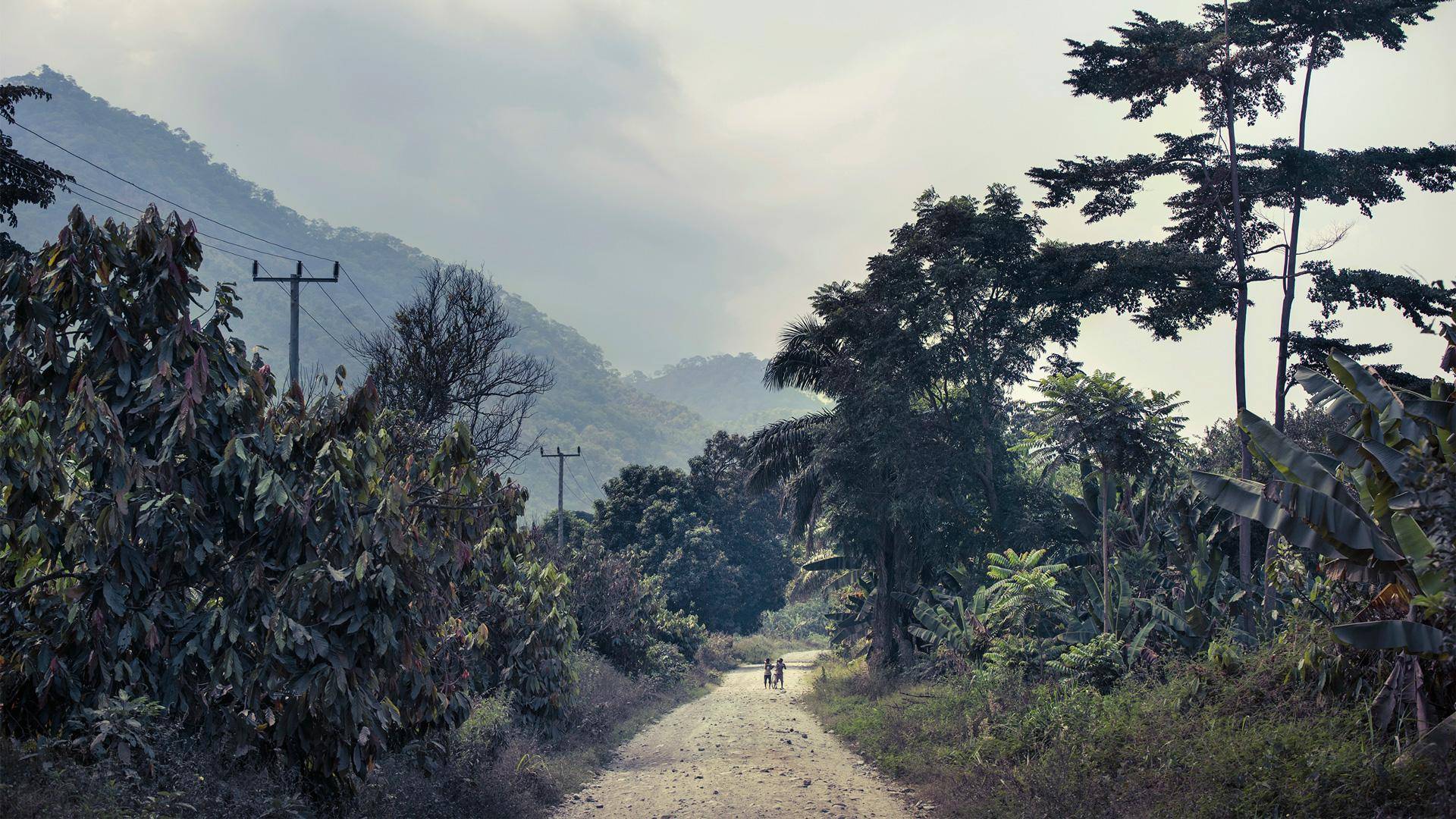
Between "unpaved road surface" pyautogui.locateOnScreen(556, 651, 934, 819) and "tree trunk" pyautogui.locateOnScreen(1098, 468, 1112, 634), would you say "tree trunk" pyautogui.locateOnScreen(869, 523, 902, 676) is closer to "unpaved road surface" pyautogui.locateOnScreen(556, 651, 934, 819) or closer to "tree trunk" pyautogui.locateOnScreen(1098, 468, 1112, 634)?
"unpaved road surface" pyautogui.locateOnScreen(556, 651, 934, 819)

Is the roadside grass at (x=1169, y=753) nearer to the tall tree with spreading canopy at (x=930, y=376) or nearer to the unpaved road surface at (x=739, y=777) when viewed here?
the unpaved road surface at (x=739, y=777)

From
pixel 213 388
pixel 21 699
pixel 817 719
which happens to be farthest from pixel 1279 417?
pixel 21 699

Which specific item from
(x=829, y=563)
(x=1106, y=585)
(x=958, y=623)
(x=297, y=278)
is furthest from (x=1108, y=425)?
(x=829, y=563)

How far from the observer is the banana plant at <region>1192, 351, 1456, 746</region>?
8.69m

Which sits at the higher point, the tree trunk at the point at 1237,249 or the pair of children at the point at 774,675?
the tree trunk at the point at 1237,249

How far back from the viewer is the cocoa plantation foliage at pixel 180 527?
7.21 meters

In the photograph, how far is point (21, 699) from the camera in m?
7.26

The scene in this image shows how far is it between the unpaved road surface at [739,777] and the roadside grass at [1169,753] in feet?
2.72

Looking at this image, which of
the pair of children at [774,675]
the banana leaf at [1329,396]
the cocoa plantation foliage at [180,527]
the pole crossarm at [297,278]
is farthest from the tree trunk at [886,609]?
the cocoa plantation foliage at [180,527]

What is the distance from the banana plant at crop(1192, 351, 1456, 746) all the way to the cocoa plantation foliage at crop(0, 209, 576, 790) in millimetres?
8645

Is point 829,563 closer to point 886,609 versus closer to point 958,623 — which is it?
point 886,609

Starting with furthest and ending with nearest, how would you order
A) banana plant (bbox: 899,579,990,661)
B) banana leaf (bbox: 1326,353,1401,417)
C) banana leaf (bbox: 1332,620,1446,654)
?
1. banana plant (bbox: 899,579,990,661)
2. banana leaf (bbox: 1326,353,1401,417)
3. banana leaf (bbox: 1332,620,1446,654)

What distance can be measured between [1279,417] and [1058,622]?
20.2 feet

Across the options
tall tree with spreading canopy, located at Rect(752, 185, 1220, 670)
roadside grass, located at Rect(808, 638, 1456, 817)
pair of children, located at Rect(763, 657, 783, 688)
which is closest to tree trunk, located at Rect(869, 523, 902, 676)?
tall tree with spreading canopy, located at Rect(752, 185, 1220, 670)
